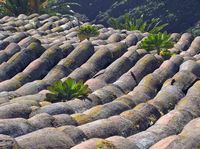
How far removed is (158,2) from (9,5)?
30.2 m

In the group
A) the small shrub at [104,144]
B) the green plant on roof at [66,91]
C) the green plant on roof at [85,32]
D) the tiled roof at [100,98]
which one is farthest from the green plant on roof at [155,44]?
the small shrub at [104,144]

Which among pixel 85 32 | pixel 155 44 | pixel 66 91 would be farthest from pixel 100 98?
pixel 85 32

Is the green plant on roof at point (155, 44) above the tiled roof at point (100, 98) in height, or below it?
below

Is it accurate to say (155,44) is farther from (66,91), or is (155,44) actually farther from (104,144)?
(104,144)

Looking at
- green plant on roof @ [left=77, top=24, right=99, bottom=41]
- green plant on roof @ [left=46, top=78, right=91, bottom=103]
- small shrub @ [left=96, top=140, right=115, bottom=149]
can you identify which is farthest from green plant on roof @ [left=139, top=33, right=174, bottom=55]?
small shrub @ [left=96, top=140, right=115, bottom=149]

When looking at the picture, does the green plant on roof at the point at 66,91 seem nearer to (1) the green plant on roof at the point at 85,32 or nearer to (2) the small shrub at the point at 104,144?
(2) the small shrub at the point at 104,144

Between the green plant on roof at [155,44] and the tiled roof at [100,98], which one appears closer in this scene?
the tiled roof at [100,98]

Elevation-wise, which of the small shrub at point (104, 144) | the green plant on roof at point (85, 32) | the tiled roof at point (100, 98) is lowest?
the green plant on roof at point (85, 32)

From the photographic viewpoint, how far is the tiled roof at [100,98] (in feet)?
17.1

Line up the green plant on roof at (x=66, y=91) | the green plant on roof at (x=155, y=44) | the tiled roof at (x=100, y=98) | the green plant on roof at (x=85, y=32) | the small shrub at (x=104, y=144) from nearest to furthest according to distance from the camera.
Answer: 1. the small shrub at (x=104, y=144)
2. the tiled roof at (x=100, y=98)
3. the green plant on roof at (x=66, y=91)
4. the green plant on roof at (x=155, y=44)
5. the green plant on roof at (x=85, y=32)

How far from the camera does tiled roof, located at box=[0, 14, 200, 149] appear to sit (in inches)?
206

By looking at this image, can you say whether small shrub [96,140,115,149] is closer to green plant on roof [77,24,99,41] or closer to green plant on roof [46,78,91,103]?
green plant on roof [46,78,91,103]

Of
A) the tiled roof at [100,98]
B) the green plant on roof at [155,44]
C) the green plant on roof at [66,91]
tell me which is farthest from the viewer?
the green plant on roof at [155,44]

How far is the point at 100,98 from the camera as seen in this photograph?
7543mm
